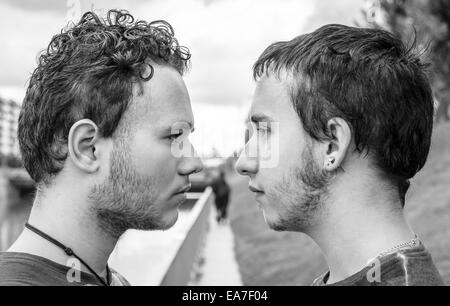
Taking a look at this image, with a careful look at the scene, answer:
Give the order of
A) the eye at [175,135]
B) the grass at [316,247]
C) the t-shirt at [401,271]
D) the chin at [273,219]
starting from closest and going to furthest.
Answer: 1. the t-shirt at [401,271]
2. the chin at [273,219]
3. the eye at [175,135]
4. the grass at [316,247]

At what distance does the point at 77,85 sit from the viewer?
2.73 metres

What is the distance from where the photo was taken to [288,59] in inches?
A: 105

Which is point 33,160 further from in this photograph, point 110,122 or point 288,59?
point 288,59

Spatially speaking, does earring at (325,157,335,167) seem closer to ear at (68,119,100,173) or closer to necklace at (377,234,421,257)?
necklace at (377,234,421,257)

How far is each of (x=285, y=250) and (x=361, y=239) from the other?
1290 cm

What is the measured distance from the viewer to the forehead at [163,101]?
281 centimetres

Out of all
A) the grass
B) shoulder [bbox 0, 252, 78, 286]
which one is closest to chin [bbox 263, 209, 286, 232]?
shoulder [bbox 0, 252, 78, 286]

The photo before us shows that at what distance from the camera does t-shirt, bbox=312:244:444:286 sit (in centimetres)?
221

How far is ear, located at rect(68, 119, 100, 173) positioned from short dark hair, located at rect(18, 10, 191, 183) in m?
0.04

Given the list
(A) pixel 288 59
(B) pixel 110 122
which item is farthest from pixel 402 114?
(B) pixel 110 122

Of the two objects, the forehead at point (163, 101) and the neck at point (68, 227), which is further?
the forehead at point (163, 101)

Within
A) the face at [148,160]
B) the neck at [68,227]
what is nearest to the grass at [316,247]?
the face at [148,160]

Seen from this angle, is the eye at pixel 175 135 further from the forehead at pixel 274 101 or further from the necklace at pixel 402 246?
the necklace at pixel 402 246

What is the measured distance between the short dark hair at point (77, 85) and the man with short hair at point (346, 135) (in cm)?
61
